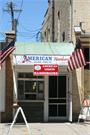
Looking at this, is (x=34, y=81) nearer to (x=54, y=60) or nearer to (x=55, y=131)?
(x=54, y=60)

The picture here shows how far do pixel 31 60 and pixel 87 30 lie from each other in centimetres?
352

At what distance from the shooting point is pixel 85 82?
11.2 meters

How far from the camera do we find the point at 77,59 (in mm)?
9453

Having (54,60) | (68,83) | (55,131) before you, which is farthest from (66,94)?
(55,131)

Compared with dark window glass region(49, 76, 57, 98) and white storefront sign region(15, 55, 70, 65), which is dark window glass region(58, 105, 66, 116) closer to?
dark window glass region(49, 76, 57, 98)

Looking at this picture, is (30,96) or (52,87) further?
(52,87)

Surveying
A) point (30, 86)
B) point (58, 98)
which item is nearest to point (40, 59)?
point (30, 86)

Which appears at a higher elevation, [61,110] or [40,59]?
[40,59]

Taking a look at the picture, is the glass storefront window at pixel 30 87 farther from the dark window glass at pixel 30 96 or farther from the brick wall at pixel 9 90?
the brick wall at pixel 9 90

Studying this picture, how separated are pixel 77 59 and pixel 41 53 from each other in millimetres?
2065

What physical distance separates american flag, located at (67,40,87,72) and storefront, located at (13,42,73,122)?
77cm

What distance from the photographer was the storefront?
35.5ft

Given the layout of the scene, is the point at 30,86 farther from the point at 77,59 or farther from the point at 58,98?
the point at 77,59

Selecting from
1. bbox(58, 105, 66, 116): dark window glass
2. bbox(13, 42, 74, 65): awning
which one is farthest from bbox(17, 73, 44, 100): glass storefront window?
bbox(13, 42, 74, 65): awning
